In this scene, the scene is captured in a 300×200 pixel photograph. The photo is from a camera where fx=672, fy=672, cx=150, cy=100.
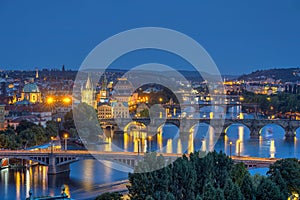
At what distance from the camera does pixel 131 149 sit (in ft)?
61.3

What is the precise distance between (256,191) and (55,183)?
6.50 metres

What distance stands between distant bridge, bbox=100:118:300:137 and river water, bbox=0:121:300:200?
279 millimetres

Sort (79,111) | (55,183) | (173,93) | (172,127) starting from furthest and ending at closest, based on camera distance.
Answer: (173,93)
(172,127)
(79,111)
(55,183)

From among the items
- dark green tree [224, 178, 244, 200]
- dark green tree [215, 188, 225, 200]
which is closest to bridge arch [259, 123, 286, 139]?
dark green tree [224, 178, 244, 200]

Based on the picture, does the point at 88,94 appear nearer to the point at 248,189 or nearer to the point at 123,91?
the point at 123,91

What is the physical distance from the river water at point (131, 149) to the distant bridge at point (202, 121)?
0.28 metres

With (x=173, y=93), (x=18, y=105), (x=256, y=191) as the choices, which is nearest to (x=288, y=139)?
(x=18, y=105)

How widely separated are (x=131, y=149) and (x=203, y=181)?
30.7ft

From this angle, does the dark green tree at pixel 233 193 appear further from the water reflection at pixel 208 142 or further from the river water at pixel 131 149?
the water reflection at pixel 208 142

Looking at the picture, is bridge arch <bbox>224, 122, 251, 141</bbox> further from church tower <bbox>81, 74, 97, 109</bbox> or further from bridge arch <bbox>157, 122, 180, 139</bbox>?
church tower <bbox>81, 74, 97, 109</bbox>

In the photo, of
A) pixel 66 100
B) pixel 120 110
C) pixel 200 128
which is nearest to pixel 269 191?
pixel 200 128

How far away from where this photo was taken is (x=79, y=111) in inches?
981

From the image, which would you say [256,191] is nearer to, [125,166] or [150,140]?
[125,166]

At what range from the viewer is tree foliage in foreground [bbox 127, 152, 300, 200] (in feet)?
26.4
